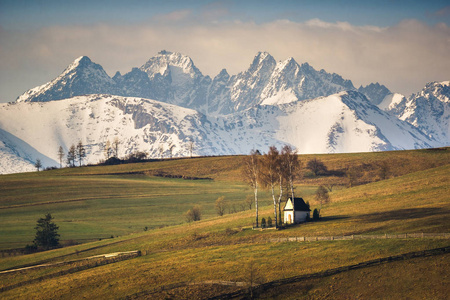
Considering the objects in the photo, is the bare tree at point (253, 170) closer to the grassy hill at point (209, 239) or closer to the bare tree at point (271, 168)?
the bare tree at point (271, 168)

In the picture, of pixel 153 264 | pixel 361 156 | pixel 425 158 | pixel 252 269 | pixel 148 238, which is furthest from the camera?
pixel 361 156

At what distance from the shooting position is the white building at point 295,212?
3787 inches

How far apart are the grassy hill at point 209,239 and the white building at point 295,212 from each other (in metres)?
4.43

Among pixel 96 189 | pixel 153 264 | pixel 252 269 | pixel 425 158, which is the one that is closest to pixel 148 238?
pixel 153 264

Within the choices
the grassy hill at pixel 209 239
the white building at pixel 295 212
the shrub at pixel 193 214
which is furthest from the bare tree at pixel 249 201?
the white building at pixel 295 212

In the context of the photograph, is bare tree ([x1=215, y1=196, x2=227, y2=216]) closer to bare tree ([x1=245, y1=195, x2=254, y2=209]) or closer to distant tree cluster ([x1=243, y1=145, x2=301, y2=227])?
bare tree ([x1=245, y1=195, x2=254, y2=209])

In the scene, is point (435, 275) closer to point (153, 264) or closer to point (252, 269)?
point (252, 269)

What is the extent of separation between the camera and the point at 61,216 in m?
131

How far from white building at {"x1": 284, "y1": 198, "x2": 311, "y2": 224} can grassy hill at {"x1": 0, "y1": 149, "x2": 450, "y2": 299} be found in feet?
14.5

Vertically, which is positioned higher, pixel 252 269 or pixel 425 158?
pixel 425 158

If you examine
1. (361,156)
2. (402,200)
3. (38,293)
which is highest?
(361,156)

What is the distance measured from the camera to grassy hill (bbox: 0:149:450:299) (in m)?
58.2

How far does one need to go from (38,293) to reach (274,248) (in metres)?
27.9

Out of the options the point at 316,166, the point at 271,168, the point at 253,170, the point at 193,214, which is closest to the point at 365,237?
the point at 271,168
